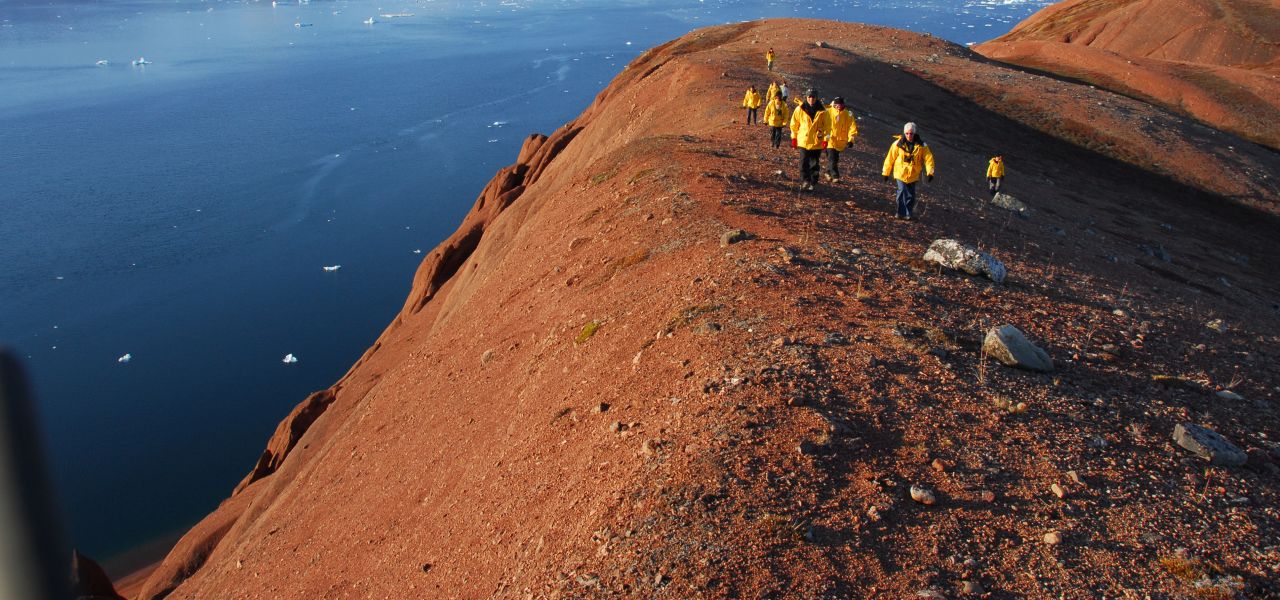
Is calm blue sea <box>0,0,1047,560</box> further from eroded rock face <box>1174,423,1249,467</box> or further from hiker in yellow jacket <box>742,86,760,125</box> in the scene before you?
hiker in yellow jacket <box>742,86,760,125</box>

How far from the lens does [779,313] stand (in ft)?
Result: 31.7

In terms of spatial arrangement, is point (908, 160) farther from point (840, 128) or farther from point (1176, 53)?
point (1176, 53)

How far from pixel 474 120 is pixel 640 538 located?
65.5 m

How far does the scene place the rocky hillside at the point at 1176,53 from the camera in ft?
145

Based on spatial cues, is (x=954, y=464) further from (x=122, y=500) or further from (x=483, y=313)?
(x=122, y=500)

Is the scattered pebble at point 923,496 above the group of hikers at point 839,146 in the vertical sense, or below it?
below

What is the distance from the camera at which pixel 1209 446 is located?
7.79 meters

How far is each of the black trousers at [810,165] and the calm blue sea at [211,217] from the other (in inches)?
512

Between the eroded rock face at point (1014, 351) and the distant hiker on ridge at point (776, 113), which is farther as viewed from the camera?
the distant hiker on ridge at point (776, 113)

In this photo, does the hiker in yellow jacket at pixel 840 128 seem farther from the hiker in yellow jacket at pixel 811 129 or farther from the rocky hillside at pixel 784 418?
the rocky hillside at pixel 784 418

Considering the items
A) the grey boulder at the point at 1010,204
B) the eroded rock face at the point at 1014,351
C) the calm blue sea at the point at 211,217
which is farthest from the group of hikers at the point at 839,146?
the calm blue sea at the point at 211,217

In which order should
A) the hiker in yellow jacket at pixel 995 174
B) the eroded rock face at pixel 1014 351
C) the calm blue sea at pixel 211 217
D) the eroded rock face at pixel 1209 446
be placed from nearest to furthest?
the eroded rock face at pixel 1209 446 < the eroded rock face at pixel 1014 351 < the hiker in yellow jacket at pixel 995 174 < the calm blue sea at pixel 211 217

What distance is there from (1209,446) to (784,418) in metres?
4.06

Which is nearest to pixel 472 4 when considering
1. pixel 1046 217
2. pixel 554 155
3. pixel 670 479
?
pixel 554 155
